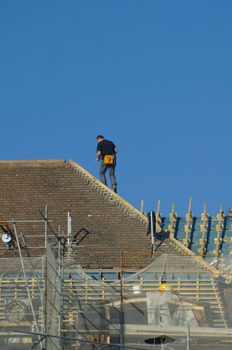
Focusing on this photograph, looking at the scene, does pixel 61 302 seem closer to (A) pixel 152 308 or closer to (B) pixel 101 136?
(A) pixel 152 308

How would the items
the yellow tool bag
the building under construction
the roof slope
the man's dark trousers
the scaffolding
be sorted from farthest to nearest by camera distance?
the man's dark trousers, the yellow tool bag, the roof slope, the building under construction, the scaffolding

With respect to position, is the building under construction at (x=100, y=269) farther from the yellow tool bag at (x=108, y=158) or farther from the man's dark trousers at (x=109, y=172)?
the yellow tool bag at (x=108, y=158)

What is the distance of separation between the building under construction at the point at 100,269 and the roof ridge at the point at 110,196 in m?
0.03

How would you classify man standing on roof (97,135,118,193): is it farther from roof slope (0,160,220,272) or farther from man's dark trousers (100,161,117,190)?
roof slope (0,160,220,272)

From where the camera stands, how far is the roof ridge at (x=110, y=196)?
209 feet

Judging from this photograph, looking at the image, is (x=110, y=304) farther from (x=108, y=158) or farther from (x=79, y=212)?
(x=108, y=158)

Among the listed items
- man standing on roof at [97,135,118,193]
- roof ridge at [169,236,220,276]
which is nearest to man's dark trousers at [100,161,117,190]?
man standing on roof at [97,135,118,193]

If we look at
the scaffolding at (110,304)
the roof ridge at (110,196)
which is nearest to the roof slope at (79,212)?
the roof ridge at (110,196)

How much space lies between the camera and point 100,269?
61.5m

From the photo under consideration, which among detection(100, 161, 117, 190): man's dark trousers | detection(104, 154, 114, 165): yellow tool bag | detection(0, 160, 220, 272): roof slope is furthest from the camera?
detection(100, 161, 117, 190): man's dark trousers

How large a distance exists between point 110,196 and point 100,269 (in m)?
3.11

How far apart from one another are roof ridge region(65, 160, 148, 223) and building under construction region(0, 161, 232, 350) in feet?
0.09

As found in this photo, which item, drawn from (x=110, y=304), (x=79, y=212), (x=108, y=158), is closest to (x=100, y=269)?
(x=79, y=212)

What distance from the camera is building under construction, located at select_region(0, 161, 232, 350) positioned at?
5306 centimetres
